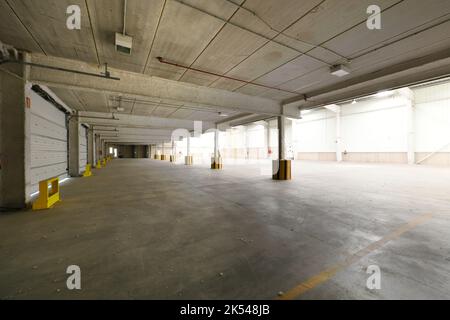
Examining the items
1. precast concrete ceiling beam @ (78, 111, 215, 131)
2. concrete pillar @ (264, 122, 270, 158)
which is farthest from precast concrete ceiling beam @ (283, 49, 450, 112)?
concrete pillar @ (264, 122, 270, 158)

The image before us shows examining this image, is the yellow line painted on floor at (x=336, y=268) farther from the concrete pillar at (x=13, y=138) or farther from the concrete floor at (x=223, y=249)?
the concrete pillar at (x=13, y=138)

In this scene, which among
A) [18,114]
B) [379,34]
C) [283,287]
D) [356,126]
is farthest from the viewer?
[356,126]

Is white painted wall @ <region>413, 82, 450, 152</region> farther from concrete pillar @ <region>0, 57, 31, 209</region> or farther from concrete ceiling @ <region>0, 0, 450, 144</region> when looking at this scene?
concrete pillar @ <region>0, 57, 31, 209</region>

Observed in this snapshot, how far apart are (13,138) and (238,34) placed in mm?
5785

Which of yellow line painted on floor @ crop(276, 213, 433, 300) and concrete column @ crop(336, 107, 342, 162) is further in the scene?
concrete column @ crop(336, 107, 342, 162)

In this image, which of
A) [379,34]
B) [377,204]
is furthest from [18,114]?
[377,204]

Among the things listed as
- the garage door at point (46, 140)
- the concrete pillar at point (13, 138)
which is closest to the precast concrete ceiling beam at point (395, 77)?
the concrete pillar at point (13, 138)

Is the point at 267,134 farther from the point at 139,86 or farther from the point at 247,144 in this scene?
the point at 139,86

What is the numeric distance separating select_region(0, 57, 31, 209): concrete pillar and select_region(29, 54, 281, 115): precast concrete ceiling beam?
0.46 metres

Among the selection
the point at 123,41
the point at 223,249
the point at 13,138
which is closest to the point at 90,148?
the point at 13,138

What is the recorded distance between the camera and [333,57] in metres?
5.18

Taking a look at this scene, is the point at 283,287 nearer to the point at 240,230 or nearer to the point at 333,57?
the point at 240,230

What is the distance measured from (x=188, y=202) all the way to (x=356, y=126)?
23.9 meters

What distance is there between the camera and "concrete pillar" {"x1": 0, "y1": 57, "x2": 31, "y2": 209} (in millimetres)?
4438
